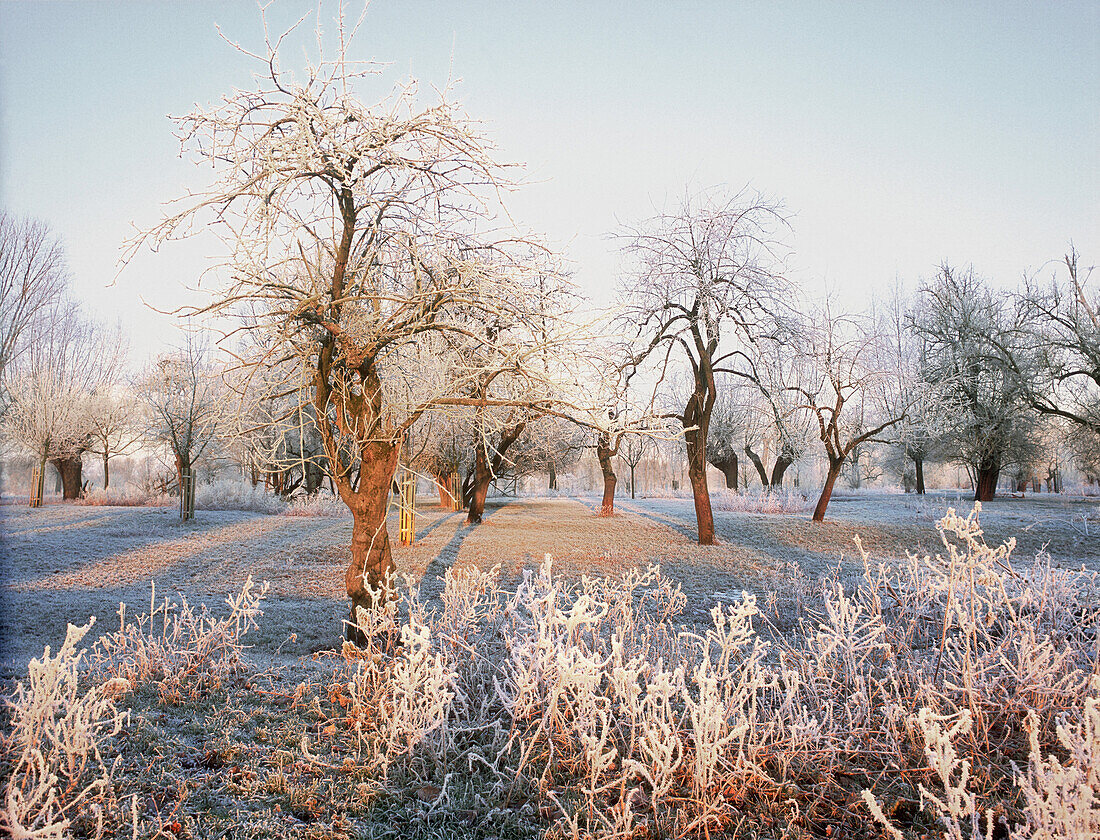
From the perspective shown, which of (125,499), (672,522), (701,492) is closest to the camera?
(701,492)

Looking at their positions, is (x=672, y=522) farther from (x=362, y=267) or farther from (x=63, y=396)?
(x=63, y=396)

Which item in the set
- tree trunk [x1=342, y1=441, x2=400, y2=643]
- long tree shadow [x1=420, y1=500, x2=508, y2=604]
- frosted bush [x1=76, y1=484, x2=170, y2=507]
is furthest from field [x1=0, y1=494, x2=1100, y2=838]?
frosted bush [x1=76, y1=484, x2=170, y2=507]

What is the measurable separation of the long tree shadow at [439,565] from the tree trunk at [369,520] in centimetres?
85

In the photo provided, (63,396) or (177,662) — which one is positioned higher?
(63,396)

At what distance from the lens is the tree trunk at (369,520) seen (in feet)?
15.9

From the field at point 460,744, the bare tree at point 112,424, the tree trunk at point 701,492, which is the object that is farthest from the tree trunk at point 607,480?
the bare tree at point 112,424

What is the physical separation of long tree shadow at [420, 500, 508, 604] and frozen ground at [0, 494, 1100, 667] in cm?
3

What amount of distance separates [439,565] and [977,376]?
66.5 ft

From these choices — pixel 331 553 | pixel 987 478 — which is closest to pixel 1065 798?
pixel 331 553

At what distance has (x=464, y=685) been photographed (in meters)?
3.21

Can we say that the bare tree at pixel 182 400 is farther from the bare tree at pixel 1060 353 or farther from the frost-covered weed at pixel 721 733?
the bare tree at pixel 1060 353

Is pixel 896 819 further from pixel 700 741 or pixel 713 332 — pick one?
pixel 713 332

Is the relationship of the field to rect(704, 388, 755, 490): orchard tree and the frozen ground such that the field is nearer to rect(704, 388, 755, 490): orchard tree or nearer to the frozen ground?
the frozen ground

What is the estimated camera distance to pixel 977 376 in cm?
2025
